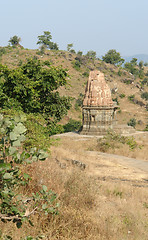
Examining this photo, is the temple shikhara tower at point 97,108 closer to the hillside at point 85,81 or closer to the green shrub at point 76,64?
the hillside at point 85,81

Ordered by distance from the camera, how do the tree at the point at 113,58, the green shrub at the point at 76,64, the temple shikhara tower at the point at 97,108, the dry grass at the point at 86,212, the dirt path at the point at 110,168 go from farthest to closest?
the tree at the point at 113,58 → the green shrub at the point at 76,64 → the temple shikhara tower at the point at 97,108 → the dirt path at the point at 110,168 → the dry grass at the point at 86,212

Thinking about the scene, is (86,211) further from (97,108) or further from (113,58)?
(113,58)

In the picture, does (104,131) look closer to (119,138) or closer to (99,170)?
(119,138)

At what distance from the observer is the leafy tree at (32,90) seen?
15.2 meters

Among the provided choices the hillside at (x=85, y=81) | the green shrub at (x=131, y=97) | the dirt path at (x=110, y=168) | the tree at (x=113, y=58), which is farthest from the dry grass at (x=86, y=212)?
the tree at (x=113, y=58)

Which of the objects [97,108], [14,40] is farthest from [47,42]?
[97,108]

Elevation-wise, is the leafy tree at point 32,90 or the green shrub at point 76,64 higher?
the green shrub at point 76,64

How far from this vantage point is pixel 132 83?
7688 cm

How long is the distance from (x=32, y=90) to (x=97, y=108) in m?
11.3

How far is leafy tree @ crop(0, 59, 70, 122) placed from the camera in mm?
15234

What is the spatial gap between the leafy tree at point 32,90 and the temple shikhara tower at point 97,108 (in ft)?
25.0

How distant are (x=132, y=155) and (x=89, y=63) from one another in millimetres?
67854

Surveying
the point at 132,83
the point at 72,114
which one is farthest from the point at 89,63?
the point at 72,114

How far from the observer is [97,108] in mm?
25250
